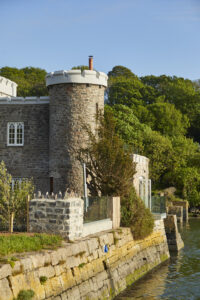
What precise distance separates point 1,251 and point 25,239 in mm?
1623

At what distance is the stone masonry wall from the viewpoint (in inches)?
951

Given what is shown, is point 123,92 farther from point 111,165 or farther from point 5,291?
point 5,291

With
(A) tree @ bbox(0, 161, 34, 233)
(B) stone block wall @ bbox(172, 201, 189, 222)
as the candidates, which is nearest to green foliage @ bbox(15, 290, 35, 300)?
(A) tree @ bbox(0, 161, 34, 233)

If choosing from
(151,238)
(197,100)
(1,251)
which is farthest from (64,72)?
(197,100)

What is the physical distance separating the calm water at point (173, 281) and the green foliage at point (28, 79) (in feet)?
136

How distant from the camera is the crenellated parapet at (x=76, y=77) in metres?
24.2

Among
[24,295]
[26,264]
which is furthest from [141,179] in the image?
[24,295]

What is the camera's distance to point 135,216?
18.3m

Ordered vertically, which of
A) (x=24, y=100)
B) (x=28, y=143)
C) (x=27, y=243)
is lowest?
(x=27, y=243)

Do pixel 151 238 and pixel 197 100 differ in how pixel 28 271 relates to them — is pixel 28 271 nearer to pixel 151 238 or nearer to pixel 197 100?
pixel 151 238

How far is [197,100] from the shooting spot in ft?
208

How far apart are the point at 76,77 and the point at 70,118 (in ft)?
7.16

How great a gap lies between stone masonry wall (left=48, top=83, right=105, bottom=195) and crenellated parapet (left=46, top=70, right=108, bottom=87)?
224 millimetres

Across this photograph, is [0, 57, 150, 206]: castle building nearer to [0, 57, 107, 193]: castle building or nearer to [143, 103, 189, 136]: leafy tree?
[0, 57, 107, 193]: castle building
